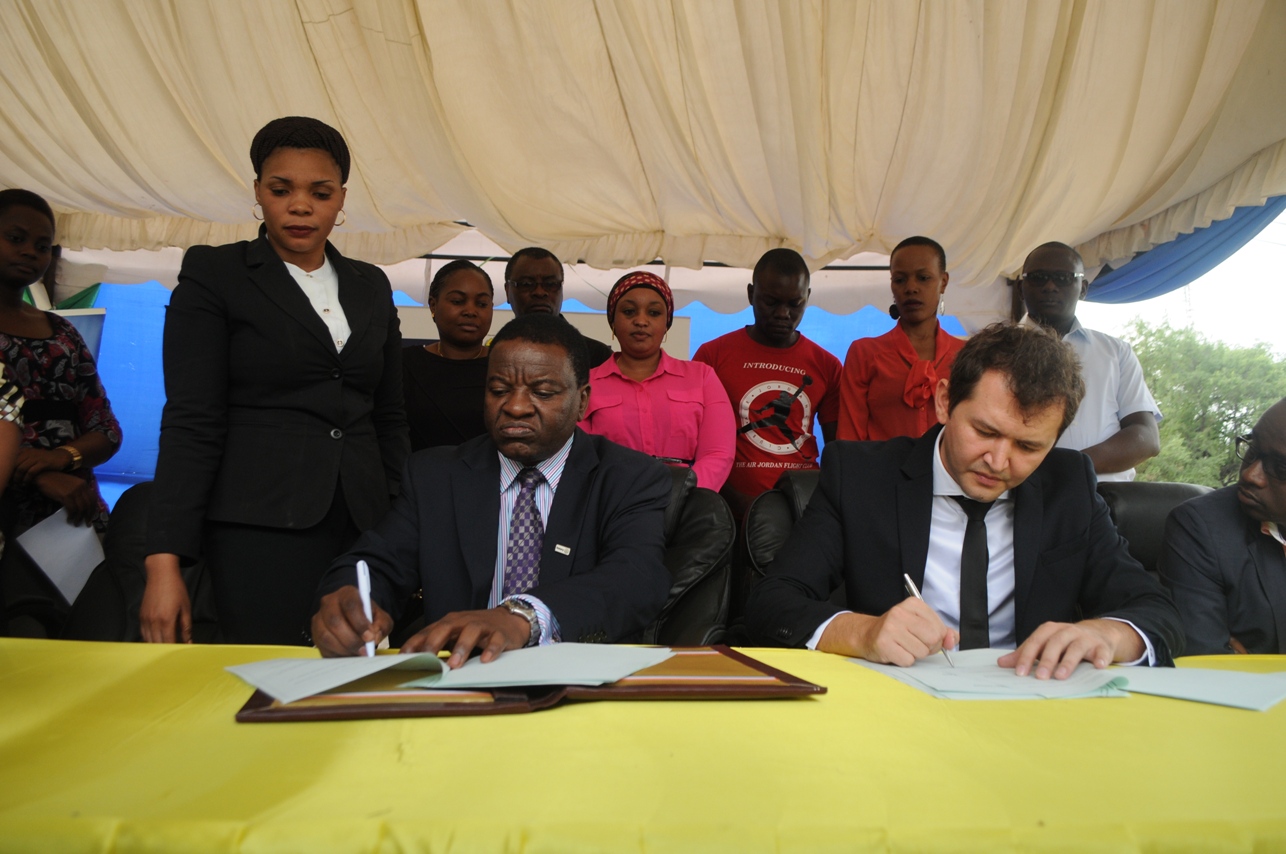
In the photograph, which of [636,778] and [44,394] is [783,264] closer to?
[44,394]

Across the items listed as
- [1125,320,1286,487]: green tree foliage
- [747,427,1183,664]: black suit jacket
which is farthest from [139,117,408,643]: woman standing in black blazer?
[1125,320,1286,487]: green tree foliage

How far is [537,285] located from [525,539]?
6.35ft

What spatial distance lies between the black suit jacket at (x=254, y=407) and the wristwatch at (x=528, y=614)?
762 millimetres

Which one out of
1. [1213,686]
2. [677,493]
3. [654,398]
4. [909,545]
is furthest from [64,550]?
[1213,686]

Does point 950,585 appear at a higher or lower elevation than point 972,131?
lower

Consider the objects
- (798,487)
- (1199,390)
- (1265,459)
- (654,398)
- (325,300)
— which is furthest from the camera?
(1199,390)

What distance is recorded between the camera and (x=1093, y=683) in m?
1.36

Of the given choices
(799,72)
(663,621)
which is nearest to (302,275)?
(663,621)

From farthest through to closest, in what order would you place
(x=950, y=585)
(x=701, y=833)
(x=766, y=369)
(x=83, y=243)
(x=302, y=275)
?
(x=83, y=243)
(x=766, y=369)
(x=302, y=275)
(x=950, y=585)
(x=701, y=833)

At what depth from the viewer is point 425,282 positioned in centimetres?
645

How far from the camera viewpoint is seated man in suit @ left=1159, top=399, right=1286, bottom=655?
228 centimetres

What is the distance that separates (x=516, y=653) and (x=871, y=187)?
13.6 ft

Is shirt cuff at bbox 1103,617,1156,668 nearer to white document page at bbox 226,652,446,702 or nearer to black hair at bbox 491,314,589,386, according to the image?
white document page at bbox 226,652,446,702

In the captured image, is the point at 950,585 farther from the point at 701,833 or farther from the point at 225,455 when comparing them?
the point at 225,455
